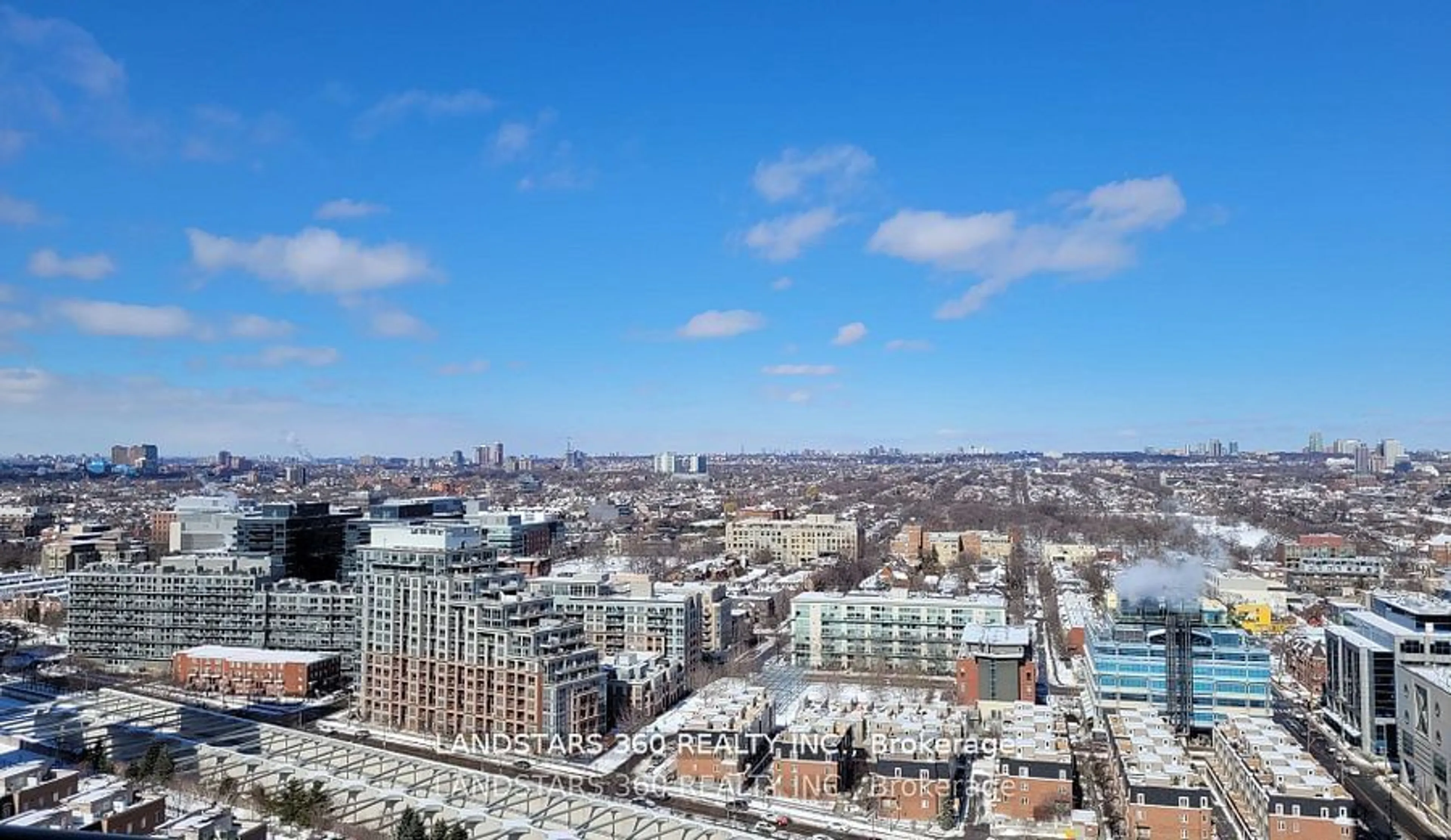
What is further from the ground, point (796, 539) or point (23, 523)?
point (23, 523)

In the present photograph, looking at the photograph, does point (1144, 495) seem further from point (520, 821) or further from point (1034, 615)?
point (520, 821)

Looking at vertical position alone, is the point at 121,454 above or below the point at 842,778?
above

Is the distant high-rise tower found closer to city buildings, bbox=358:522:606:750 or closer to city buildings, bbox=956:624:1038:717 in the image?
city buildings, bbox=956:624:1038:717

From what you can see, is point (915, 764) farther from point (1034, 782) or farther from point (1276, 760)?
point (1276, 760)

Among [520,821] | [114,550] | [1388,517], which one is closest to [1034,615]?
[520,821]

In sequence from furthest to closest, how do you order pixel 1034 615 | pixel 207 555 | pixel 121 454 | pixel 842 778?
pixel 121 454, pixel 1034 615, pixel 207 555, pixel 842 778

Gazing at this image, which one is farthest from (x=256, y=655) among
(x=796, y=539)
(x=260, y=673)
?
(x=796, y=539)
